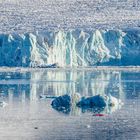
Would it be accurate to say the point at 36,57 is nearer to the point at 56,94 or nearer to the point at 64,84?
the point at 64,84

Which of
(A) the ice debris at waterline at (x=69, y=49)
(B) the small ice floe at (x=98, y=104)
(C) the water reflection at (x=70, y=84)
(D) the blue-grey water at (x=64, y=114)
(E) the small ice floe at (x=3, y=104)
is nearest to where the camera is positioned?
(D) the blue-grey water at (x=64, y=114)

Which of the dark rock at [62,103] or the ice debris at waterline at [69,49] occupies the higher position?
the ice debris at waterline at [69,49]

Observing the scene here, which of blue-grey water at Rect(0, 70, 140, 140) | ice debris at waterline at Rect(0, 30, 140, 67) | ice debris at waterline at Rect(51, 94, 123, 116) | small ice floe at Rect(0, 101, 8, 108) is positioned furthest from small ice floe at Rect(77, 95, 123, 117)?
ice debris at waterline at Rect(0, 30, 140, 67)

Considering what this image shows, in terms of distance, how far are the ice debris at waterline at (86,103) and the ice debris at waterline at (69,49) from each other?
451 inches

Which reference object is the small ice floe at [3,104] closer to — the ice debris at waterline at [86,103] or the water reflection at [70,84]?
the water reflection at [70,84]

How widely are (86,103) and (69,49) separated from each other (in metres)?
12.7

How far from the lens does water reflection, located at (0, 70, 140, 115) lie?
74.6 ft

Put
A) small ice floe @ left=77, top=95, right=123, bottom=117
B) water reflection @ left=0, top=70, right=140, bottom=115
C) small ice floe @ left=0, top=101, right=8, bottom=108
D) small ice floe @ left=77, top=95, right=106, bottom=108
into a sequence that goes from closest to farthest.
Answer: small ice floe @ left=77, top=95, right=123, bottom=117 < small ice floe @ left=77, top=95, right=106, bottom=108 < small ice floe @ left=0, top=101, right=8, bottom=108 < water reflection @ left=0, top=70, right=140, bottom=115

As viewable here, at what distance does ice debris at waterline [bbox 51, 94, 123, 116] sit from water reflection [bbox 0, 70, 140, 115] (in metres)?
0.08

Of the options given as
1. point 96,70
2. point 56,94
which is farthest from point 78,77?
point 56,94

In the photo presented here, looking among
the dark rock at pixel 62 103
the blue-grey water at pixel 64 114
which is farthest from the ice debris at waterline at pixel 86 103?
the blue-grey water at pixel 64 114

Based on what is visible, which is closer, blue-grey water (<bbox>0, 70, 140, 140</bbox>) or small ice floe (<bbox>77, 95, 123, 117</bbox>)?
blue-grey water (<bbox>0, 70, 140, 140</bbox>)

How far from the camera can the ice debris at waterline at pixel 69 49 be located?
3209 cm

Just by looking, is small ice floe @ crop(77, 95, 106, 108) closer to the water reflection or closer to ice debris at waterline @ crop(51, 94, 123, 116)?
ice debris at waterline @ crop(51, 94, 123, 116)
